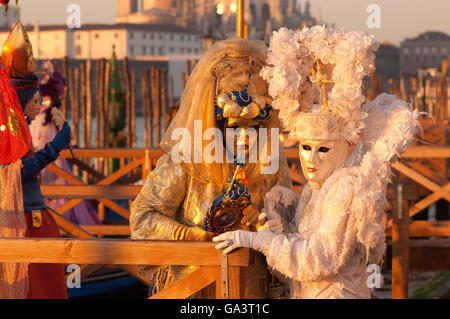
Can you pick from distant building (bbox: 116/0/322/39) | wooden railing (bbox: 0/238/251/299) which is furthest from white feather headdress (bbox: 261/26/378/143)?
distant building (bbox: 116/0/322/39)

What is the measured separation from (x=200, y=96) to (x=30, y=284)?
6.10 feet

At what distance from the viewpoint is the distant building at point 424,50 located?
70512 millimetres

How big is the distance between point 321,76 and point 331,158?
12.8 inches

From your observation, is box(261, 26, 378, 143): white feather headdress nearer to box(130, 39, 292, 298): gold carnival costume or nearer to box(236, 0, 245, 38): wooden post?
box(130, 39, 292, 298): gold carnival costume

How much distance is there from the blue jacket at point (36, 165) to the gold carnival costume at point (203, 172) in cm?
124

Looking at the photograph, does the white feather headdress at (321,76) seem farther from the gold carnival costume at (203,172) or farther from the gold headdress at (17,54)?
the gold headdress at (17,54)

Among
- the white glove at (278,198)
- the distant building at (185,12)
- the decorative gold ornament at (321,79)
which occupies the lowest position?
the white glove at (278,198)

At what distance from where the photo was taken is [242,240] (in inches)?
115

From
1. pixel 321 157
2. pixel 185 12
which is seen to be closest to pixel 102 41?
pixel 185 12

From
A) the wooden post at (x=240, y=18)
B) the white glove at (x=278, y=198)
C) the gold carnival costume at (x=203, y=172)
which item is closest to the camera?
the white glove at (x=278, y=198)

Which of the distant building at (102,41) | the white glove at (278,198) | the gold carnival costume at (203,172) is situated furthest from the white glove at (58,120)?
the distant building at (102,41)

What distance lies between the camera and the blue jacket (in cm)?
463
